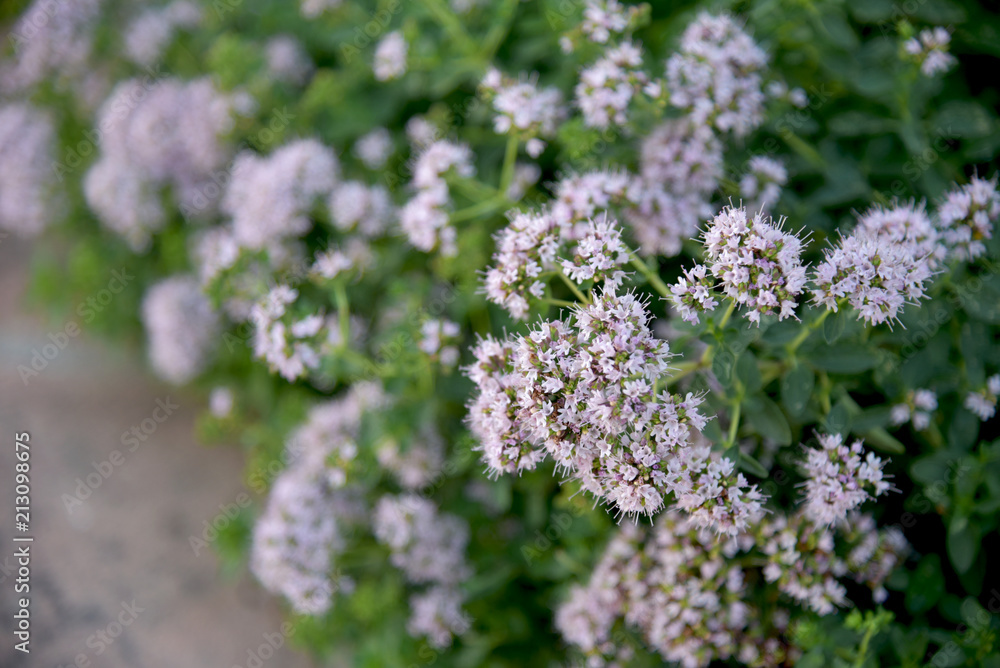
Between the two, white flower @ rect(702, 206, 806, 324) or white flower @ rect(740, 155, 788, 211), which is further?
white flower @ rect(740, 155, 788, 211)

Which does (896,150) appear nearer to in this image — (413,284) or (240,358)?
(413,284)

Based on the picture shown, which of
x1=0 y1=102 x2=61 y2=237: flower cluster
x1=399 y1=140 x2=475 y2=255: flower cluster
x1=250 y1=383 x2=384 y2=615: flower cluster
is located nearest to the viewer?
x1=399 y1=140 x2=475 y2=255: flower cluster

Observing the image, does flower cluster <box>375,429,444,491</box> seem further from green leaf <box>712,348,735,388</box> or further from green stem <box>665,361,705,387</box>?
green leaf <box>712,348,735,388</box>

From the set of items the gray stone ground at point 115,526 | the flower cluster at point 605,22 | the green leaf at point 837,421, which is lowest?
the gray stone ground at point 115,526

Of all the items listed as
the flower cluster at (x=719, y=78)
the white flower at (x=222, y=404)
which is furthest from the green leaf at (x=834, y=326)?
the white flower at (x=222, y=404)

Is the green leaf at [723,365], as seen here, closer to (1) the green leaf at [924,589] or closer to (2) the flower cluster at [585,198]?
(2) the flower cluster at [585,198]

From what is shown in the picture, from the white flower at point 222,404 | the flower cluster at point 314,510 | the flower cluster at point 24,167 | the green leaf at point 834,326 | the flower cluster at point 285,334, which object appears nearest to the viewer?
the green leaf at point 834,326

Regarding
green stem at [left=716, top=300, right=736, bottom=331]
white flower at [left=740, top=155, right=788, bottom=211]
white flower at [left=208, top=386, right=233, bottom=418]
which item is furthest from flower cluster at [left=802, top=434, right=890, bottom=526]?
white flower at [left=208, top=386, right=233, bottom=418]
